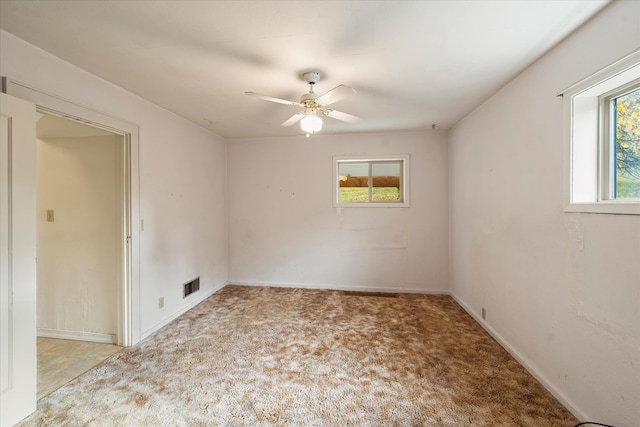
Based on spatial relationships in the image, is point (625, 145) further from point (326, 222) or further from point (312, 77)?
point (326, 222)

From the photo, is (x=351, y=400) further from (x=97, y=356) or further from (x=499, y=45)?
(x=499, y=45)

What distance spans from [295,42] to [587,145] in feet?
6.34

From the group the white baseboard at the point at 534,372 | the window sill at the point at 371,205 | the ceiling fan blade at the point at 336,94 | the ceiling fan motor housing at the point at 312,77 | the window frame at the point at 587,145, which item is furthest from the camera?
the window sill at the point at 371,205

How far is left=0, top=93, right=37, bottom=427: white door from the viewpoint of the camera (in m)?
1.58

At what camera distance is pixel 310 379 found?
2.07 meters

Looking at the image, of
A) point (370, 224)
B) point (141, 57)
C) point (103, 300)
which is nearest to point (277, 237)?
point (370, 224)

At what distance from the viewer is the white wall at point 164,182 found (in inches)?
76.0

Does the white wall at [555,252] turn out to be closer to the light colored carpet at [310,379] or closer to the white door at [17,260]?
the light colored carpet at [310,379]

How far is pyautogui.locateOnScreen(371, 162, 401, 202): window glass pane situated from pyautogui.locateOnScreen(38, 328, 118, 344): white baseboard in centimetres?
367

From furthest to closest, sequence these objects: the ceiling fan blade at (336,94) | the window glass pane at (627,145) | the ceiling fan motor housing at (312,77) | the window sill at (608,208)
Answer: the ceiling fan motor housing at (312,77)
the ceiling fan blade at (336,94)
the window glass pane at (627,145)
the window sill at (608,208)

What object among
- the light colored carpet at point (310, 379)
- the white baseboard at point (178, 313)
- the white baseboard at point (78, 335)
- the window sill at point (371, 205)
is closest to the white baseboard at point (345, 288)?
the white baseboard at point (178, 313)

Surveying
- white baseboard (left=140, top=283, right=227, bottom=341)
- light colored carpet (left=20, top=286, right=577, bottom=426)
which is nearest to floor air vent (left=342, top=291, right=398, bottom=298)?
light colored carpet (left=20, top=286, right=577, bottom=426)

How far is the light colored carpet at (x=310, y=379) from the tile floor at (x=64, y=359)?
4.5 inches

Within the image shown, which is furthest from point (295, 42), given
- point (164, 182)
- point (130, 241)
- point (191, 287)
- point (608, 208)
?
point (191, 287)
